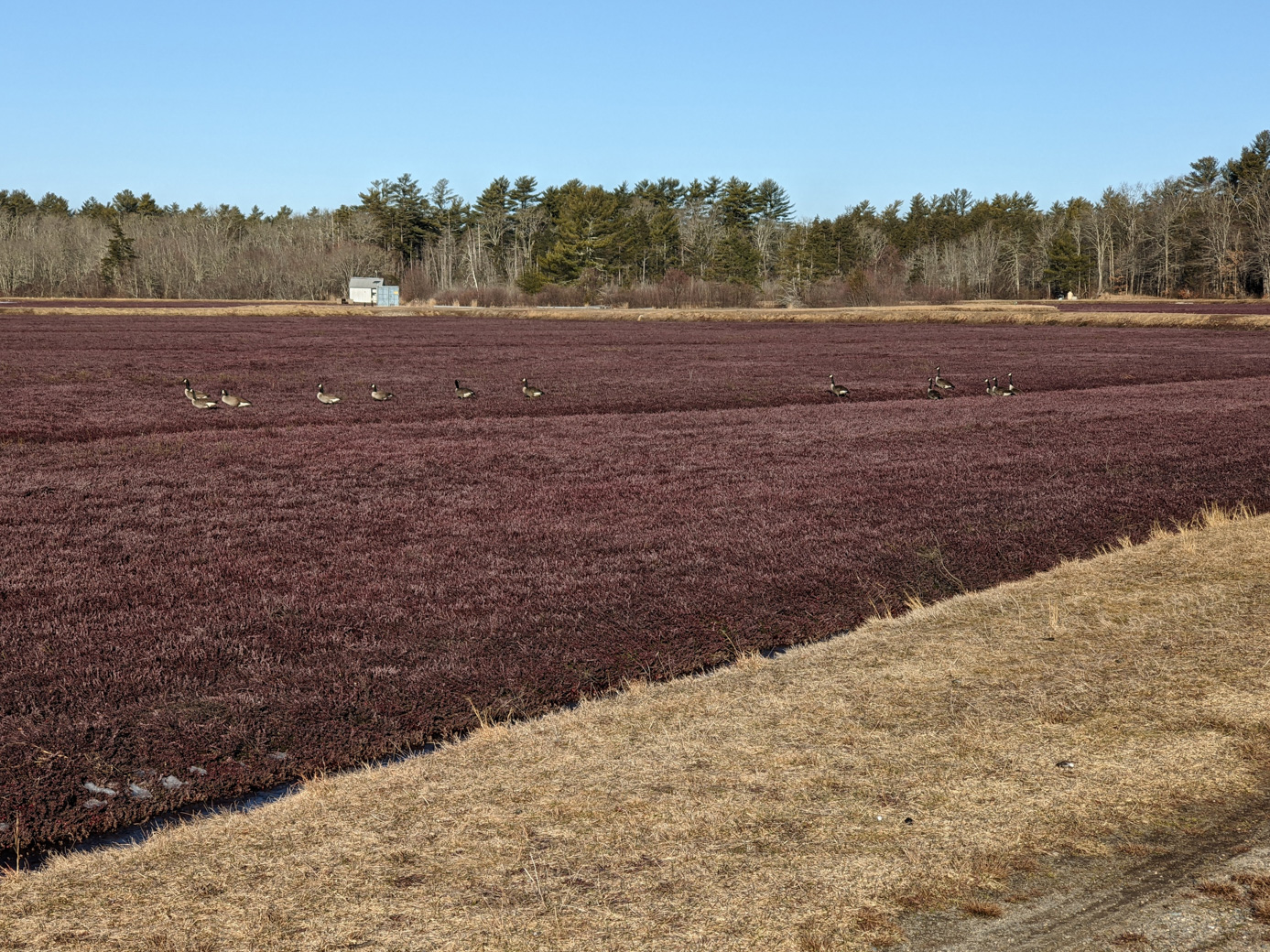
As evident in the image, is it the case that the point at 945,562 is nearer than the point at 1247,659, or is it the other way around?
the point at 1247,659

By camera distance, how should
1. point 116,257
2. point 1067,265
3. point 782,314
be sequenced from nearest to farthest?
point 782,314 < point 1067,265 < point 116,257

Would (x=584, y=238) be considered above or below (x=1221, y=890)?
above

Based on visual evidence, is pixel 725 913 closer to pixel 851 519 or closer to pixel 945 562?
pixel 945 562

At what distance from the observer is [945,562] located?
13141 mm

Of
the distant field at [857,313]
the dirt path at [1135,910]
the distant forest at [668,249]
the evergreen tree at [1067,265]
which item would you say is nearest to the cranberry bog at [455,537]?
the dirt path at [1135,910]

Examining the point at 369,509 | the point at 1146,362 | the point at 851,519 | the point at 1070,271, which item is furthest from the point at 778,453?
the point at 1070,271

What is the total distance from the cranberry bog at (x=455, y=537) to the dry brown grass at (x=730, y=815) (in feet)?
4.17

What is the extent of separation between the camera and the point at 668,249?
152m

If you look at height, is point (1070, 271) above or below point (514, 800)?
above

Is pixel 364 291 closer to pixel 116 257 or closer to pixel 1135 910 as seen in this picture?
pixel 116 257

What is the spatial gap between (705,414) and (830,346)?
1242 inches

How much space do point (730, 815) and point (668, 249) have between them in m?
150

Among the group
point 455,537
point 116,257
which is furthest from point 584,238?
point 455,537

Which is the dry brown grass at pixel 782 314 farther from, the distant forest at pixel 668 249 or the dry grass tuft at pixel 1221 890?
the dry grass tuft at pixel 1221 890
